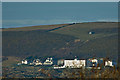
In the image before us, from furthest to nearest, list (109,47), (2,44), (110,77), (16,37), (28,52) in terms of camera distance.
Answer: (16,37) < (2,44) < (28,52) < (109,47) < (110,77)

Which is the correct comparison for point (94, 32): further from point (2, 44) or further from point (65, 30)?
point (2, 44)

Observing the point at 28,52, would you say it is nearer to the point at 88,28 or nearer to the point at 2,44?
the point at 2,44

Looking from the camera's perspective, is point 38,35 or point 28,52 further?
point 38,35

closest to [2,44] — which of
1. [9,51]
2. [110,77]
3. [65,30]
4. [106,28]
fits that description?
[9,51]

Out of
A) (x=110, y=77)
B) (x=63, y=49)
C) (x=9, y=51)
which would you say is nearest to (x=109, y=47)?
(x=63, y=49)

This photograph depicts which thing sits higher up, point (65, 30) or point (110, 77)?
point (65, 30)

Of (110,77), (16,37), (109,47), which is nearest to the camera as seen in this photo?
(110,77)
